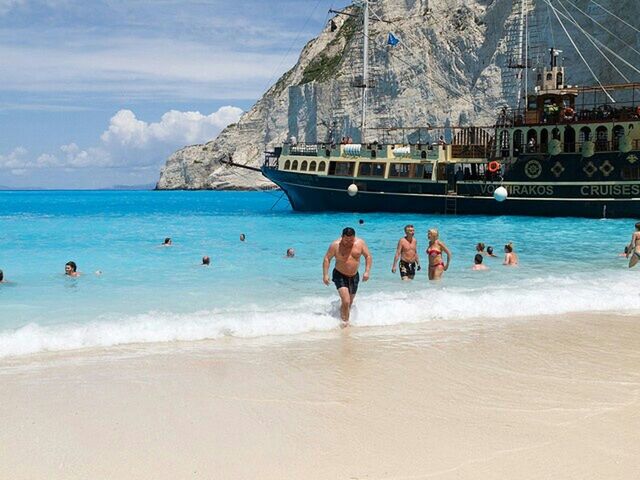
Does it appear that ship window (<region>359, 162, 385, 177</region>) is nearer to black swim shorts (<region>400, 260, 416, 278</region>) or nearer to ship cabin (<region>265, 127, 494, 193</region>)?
ship cabin (<region>265, 127, 494, 193</region>)

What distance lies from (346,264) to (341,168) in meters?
33.4

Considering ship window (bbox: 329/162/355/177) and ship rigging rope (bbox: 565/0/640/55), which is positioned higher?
ship rigging rope (bbox: 565/0/640/55)

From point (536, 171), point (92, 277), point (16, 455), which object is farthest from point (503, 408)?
point (536, 171)

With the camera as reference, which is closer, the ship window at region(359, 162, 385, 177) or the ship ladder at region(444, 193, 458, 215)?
the ship ladder at region(444, 193, 458, 215)

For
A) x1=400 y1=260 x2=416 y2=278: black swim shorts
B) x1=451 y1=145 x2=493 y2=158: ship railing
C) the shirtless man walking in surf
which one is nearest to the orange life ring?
x1=451 y1=145 x2=493 y2=158: ship railing

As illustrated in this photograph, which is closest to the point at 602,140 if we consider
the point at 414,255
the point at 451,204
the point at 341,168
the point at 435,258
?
the point at 451,204

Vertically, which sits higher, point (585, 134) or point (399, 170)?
point (585, 134)

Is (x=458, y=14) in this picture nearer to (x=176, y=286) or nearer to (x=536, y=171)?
(x=536, y=171)

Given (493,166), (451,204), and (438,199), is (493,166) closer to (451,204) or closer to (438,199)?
(451,204)

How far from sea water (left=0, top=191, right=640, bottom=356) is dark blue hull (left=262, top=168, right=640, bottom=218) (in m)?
7.36

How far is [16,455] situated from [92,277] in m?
11.9

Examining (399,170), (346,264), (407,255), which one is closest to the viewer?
(346,264)

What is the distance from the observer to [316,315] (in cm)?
937

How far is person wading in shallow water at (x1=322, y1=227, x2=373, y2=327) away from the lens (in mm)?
8867
